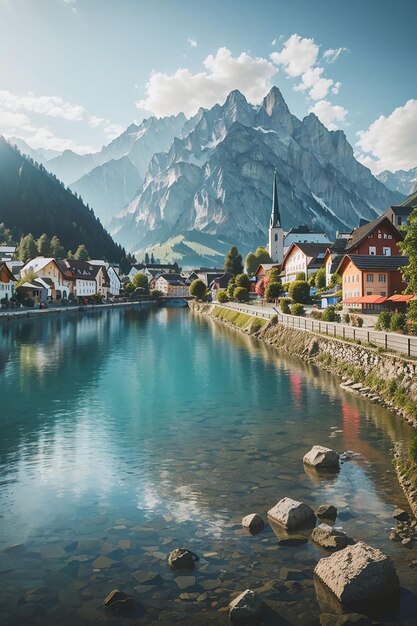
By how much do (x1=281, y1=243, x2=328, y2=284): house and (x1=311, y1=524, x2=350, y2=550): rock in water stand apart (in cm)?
9977

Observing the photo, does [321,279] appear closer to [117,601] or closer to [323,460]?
[323,460]

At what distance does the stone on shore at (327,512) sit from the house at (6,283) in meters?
106

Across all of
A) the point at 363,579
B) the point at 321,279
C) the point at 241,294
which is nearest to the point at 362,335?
the point at 363,579

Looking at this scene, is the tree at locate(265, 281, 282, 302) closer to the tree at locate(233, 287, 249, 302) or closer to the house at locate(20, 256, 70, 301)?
the tree at locate(233, 287, 249, 302)

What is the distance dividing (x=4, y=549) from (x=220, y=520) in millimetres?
6592

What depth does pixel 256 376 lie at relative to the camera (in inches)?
1630

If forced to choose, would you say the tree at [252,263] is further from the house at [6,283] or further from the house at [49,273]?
the house at [6,283]

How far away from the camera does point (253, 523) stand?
14.5m

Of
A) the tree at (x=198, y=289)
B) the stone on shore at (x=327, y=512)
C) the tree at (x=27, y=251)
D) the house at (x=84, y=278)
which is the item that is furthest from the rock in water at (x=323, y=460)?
the tree at (x=27, y=251)

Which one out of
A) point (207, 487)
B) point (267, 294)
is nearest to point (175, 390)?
point (207, 487)

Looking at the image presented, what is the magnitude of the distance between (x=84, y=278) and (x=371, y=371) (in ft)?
474

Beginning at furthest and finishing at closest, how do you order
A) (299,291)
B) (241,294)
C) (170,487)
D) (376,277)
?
(241,294) < (299,291) < (376,277) < (170,487)

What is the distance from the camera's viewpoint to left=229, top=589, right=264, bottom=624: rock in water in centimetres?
1045

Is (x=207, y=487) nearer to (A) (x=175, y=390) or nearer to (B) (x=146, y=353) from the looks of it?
(A) (x=175, y=390)
